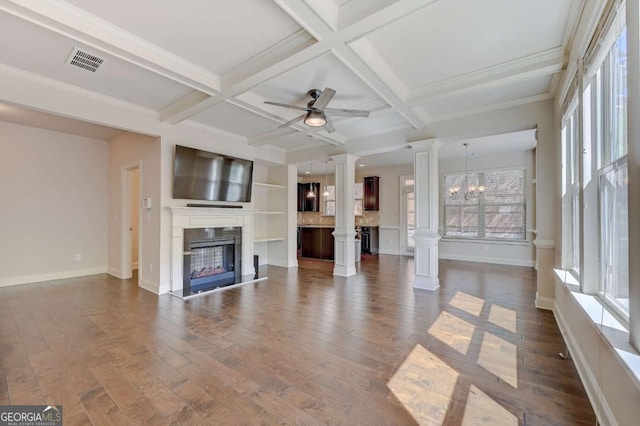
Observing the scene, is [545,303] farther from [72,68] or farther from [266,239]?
[72,68]

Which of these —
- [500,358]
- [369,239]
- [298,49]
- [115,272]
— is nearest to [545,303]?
[500,358]

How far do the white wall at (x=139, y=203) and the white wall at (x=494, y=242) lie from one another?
7076mm

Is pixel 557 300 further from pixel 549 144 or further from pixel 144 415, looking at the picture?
pixel 144 415

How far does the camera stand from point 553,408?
5.74 ft

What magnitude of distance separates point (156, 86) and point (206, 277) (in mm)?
3171

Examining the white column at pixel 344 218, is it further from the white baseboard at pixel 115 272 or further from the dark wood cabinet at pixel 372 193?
the white baseboard at pixel 115 272

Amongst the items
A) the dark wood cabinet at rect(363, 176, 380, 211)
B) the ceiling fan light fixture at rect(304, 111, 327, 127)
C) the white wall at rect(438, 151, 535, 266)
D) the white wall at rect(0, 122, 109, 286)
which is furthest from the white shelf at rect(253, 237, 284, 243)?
the white wall at rect(438, 151, 535, 266)

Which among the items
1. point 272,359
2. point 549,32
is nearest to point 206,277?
point 272,359

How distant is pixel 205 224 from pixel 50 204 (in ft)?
10.2

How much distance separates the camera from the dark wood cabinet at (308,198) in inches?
409

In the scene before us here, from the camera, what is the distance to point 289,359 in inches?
93.0

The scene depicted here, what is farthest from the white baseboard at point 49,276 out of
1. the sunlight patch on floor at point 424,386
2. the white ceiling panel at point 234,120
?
the sunlight patch on floor at point 424,386

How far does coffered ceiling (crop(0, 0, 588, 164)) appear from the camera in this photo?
214cm

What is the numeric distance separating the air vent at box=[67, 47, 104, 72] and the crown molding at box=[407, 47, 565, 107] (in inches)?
140
